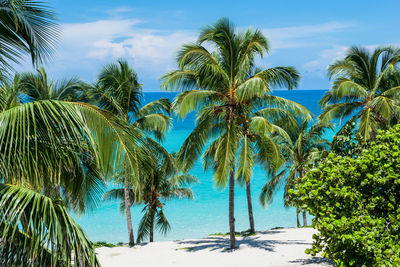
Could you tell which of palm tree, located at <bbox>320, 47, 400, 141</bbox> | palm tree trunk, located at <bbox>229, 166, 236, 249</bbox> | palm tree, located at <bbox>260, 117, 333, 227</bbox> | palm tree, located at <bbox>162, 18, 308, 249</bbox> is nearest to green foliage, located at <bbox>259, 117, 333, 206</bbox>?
palm tree, located at <bbox>260, 117, 333, 227</bbox>

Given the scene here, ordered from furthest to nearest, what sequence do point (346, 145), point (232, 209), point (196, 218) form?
point (196, 218) < point (232, 209) < point (346, 145)

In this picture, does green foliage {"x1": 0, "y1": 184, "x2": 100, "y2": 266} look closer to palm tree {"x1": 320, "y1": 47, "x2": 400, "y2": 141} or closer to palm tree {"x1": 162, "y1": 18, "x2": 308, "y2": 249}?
palm tree {"x1": 162, "y1": 18, "x2": 308, "y2": 249}

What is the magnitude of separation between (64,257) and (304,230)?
1733cm

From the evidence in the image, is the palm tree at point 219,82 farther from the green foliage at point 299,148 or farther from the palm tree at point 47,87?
the green foliage at point 299,148

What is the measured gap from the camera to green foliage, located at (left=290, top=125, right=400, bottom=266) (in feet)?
24.5

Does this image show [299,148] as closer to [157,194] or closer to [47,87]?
[157,194]

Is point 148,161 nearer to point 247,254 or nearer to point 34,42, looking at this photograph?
point 34,42

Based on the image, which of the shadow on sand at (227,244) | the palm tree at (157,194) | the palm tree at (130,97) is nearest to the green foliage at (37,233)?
the shadow on sand at (227,244)

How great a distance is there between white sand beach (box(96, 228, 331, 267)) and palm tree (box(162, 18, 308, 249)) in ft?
10.3

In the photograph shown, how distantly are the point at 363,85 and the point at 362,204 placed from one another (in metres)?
12.0

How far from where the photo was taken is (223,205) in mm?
43531

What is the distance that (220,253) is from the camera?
16016 millimetres

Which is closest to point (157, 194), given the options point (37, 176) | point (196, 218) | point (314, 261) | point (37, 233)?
point (314, 261)

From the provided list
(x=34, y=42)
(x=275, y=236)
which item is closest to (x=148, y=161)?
(x=34, y=42)
